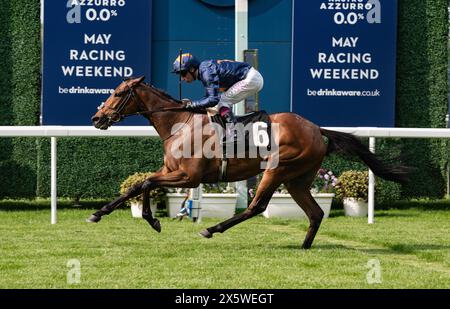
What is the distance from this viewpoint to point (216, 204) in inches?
416

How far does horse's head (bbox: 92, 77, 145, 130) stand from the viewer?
7.83 m

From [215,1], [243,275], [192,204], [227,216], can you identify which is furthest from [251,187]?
[243,275]

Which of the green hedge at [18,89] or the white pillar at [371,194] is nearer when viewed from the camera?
the white pillar at [371,194]

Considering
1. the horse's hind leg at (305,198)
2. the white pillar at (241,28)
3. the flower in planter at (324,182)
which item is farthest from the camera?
the flower in planter at (324,182)

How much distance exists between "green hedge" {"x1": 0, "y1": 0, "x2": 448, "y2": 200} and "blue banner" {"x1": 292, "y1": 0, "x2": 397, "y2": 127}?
0.24 meters

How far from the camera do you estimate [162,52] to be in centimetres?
1095

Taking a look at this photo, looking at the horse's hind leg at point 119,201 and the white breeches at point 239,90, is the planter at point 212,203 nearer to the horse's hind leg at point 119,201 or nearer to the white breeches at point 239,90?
the white breeches at point 239,90

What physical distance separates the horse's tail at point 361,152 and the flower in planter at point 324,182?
2877 mm

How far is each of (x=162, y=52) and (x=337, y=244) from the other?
3717mm

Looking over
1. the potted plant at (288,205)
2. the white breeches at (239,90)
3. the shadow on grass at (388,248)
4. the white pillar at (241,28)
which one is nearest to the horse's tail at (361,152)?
the shadow on grass at (388,248)

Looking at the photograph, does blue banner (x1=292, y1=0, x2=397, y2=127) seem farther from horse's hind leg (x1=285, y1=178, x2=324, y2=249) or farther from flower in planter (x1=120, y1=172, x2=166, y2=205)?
horse's hind leg (x1=285, y1=178, x2=324, y2=249)

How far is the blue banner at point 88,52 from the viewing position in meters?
10.8

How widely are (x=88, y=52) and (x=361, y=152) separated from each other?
398cm

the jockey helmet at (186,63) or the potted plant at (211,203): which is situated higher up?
the jockey helmet at (186,63)
